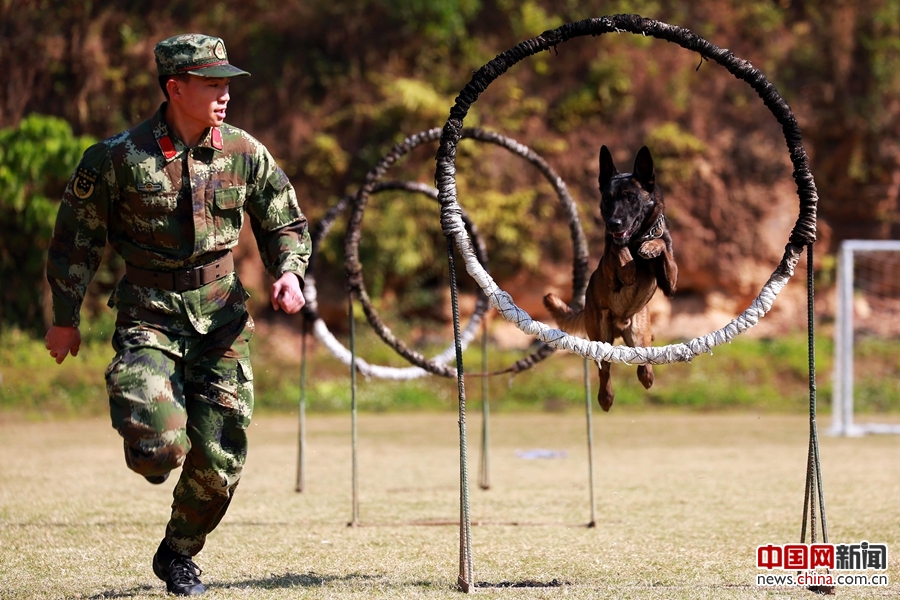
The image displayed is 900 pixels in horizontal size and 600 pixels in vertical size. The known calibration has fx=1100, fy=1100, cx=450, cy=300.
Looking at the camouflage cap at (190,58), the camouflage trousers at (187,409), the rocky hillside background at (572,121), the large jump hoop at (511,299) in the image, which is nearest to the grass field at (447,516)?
the camouflage trousers at (187,409)

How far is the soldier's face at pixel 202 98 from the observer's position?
5.05 meters

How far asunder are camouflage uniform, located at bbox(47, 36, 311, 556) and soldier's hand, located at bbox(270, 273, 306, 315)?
11cm

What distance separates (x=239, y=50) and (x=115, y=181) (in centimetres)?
2252

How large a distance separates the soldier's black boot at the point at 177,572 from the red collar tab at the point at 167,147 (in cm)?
189

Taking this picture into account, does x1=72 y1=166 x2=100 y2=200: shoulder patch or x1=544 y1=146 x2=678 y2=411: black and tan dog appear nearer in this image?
x1=72 y1=166 x2=100 y2=200: shoulder patch

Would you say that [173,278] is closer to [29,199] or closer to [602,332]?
[602,332]

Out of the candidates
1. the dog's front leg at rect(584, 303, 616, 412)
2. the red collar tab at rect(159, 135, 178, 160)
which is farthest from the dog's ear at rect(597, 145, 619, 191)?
the red collar tab at rect(159, 135, 178, 160)

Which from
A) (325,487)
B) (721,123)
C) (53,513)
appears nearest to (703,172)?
(721,123)

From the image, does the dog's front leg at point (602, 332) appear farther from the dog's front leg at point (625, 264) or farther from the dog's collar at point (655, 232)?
the dog's collar at point (655, 232)

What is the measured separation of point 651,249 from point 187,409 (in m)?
2.53

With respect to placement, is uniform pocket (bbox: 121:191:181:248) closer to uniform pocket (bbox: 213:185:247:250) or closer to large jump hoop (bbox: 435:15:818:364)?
uniform pocket (bbox: 213:185:247:250)

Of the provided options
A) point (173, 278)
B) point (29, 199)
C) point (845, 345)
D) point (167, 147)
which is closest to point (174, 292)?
point (173, 278)

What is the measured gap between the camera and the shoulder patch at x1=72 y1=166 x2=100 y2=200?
5.06 metres

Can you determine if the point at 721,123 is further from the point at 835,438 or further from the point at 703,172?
the point at 835,438
